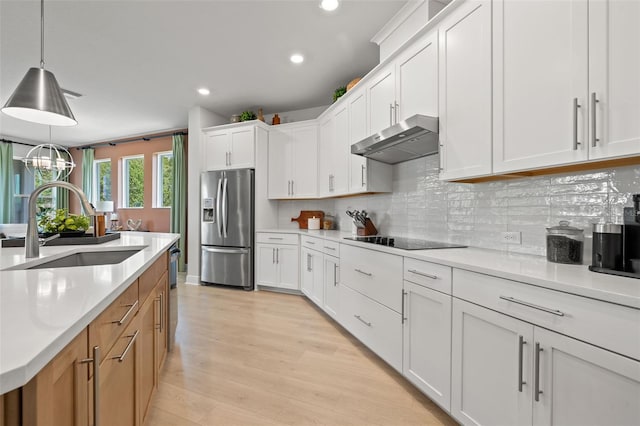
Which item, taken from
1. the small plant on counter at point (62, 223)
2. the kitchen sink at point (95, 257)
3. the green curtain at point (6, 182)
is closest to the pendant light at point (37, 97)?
the small plant on counter at point (62, 223)

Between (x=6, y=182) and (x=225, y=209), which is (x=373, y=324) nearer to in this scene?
(x=225, y=209)

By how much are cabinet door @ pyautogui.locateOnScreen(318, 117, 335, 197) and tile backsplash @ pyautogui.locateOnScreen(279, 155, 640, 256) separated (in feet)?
2.32

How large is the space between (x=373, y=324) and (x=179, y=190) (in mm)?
4802

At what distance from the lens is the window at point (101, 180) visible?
683 cm

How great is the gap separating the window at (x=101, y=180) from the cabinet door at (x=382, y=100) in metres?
6.71

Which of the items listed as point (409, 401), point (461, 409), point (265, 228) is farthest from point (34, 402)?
point (265, 228)

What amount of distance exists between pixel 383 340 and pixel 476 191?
4.09ft

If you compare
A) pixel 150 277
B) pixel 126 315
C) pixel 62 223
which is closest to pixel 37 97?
pixel 62 223

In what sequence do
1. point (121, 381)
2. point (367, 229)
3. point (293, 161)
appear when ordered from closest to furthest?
point (121, 381) < point (367, 229) < point (293, 161)

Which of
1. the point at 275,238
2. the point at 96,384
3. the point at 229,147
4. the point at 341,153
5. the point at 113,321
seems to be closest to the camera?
the point at 96,384

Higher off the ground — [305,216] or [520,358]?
[305,216]

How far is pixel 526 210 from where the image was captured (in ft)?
5.78

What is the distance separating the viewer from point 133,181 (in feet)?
21.5

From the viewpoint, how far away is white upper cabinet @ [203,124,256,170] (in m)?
4.31
